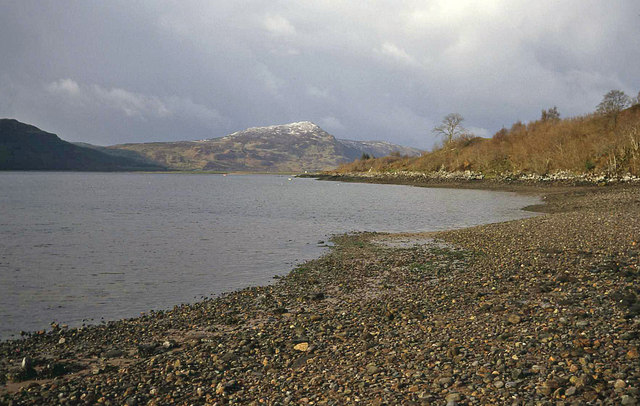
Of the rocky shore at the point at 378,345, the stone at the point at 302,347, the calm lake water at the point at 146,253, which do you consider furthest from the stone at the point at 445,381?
the calm lake water at the point at 146,253

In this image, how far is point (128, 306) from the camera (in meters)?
15.7

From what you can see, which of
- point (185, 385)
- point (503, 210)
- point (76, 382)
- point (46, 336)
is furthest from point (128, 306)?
point (503, 210)

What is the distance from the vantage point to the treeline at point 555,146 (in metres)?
76.6

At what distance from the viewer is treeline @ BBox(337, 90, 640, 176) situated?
7662 centimetres

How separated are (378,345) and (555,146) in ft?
323

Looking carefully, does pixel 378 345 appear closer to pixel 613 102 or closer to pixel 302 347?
pixel 302 347

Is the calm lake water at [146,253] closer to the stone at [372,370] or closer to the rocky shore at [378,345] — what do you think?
the rocky shore at [378,345]

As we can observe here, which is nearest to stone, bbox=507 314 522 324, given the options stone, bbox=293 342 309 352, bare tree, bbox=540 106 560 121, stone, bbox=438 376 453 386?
stone, bbox=438 376 453 386

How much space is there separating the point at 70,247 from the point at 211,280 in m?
14.4

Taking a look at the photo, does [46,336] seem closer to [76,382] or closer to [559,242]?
[76,382]

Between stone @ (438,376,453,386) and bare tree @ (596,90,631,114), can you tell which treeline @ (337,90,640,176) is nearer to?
bare tree @ (596,90,631,114)

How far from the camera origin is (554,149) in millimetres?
93625

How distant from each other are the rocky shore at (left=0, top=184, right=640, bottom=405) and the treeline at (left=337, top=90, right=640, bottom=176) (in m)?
71.5

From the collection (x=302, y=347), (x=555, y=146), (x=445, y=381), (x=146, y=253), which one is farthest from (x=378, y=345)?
(x=555, y=146)
